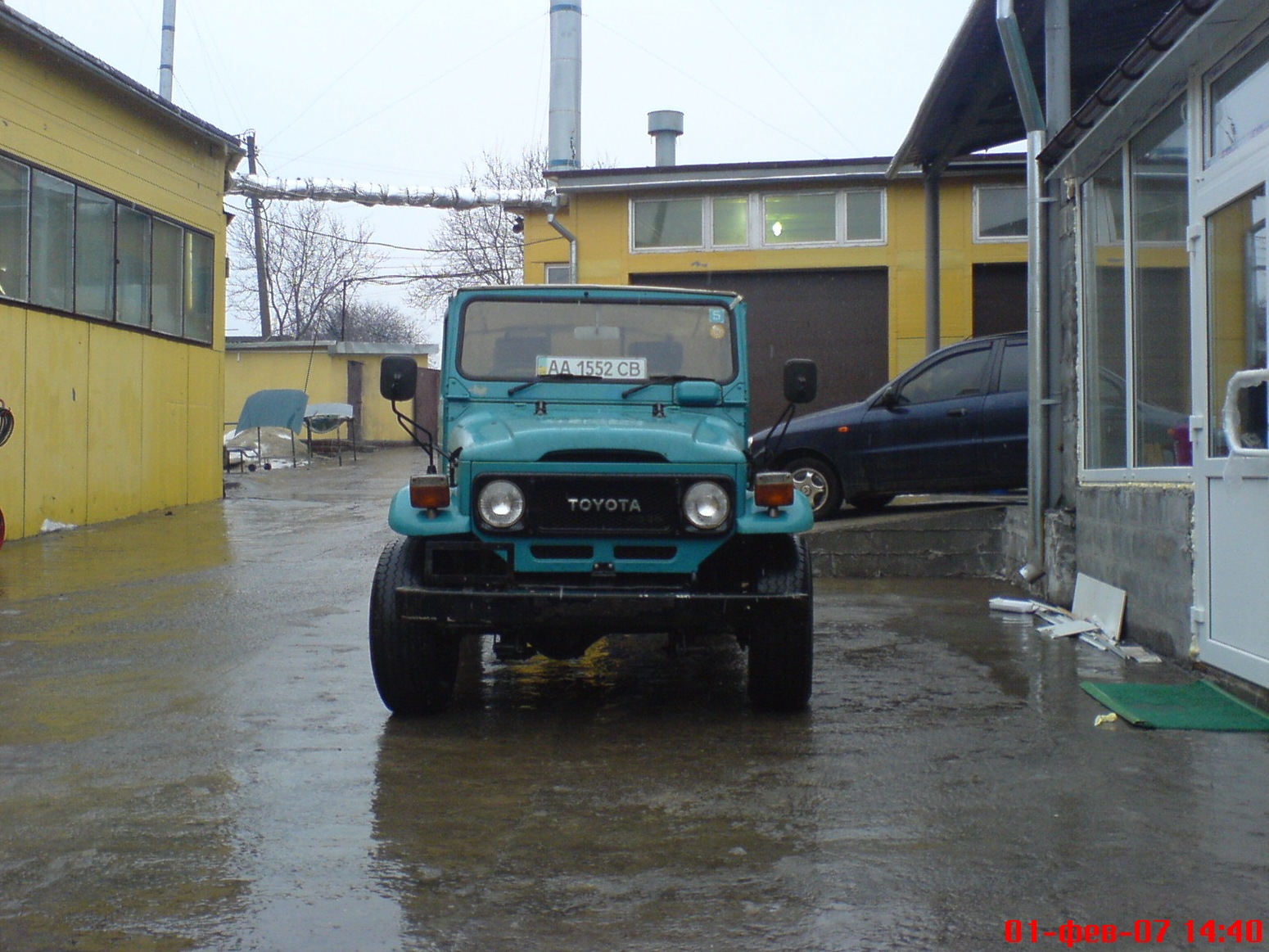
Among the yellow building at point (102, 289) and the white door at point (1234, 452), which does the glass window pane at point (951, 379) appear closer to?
the white door at point (1234, 452)

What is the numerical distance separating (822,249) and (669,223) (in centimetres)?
215

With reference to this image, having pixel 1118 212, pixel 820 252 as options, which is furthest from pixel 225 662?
pixel 820 252

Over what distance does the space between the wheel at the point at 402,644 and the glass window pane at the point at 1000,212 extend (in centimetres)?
1317

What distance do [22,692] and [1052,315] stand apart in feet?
21.3

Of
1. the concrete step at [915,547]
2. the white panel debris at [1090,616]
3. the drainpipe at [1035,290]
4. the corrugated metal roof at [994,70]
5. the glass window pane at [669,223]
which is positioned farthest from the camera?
the glass window pane at [669,223]

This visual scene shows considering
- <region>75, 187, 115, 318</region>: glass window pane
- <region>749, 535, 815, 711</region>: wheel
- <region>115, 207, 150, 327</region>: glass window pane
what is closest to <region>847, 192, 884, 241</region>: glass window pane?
<region>115, 207, 150, 327</region>: glass window pane

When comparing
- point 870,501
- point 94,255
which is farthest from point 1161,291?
point 94,255

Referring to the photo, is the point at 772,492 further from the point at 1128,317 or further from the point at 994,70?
the point at 994,70

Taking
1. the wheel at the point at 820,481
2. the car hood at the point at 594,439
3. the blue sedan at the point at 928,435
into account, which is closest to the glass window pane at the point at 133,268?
the blue sedan at the point at 928,435

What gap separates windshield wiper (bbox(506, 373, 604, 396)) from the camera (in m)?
6.20

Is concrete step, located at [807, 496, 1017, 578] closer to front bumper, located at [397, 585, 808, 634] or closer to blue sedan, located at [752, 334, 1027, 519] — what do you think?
blue sedan, located at [752, 334, 1027, 519]

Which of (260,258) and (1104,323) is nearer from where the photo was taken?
(1104,323)

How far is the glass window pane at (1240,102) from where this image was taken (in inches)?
211

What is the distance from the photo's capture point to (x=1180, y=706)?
5.50 meters
